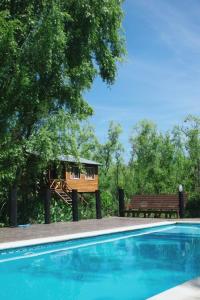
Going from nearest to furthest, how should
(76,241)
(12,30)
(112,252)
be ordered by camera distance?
(112,252)
(76,241)
(12,30)

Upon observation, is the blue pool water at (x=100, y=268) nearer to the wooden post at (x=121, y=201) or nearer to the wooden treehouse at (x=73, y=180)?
the wooden post at (x=121, y=201)

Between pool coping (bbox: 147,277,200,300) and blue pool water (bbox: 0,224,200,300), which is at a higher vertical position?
pool coping (bbox: 147,277,200,300)

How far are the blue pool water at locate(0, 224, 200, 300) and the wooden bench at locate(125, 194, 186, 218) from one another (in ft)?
26.8

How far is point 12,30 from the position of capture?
17.7 meters

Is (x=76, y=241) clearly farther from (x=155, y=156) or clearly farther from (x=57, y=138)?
(x=155, y=156)

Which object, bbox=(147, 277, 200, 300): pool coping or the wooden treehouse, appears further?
the wooden treehouse

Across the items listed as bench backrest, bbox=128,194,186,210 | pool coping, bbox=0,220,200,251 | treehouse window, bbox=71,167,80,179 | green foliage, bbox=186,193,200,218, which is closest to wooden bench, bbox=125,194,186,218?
bench backrest, bbox=128,194,186,210

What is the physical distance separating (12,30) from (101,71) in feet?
17.0

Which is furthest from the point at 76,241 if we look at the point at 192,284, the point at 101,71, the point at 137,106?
the point at 137,106

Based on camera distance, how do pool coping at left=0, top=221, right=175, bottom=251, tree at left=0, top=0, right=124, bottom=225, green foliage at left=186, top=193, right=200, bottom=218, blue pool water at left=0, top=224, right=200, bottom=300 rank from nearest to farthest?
blue pool water at left=0, top=224, right=200, bottom=300 < pool coping at left=0, top=221, right=175, bottom=251 < tree at left=0, top=0, right=124, bottom=225 < green foliage at left=186, top=193, right=200, bottom=218

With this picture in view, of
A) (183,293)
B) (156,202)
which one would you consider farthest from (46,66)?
(183,293)

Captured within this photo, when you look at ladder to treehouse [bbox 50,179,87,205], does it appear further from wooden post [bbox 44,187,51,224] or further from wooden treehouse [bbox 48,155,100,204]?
wooden post [bbox 44,187,51,224]

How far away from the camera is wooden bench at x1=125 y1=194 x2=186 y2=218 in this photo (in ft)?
77.3

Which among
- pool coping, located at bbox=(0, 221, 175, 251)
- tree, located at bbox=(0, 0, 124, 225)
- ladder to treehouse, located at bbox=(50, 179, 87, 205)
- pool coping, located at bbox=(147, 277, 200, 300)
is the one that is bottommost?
pool coping, located at bbox=(147, 277, 200, 300)
